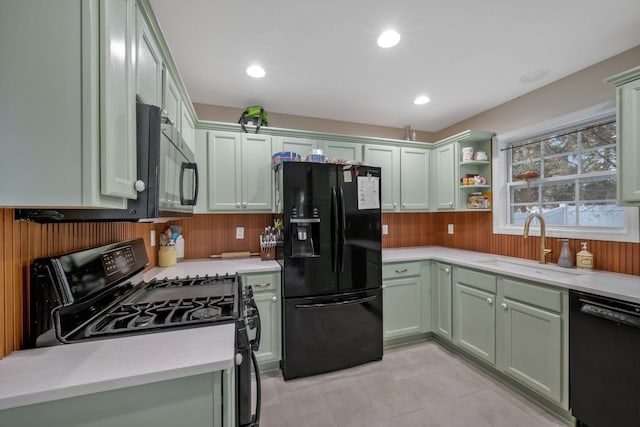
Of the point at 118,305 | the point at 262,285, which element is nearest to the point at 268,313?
the point at 262,285

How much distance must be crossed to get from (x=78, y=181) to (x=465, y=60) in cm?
243

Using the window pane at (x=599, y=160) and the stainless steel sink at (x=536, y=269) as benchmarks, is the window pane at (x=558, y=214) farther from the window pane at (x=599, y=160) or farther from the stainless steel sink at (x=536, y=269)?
the stainless steel sink at (x=536, y=269)

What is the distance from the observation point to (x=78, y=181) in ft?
2.36

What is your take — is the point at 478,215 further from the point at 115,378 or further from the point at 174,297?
the point at 115,378

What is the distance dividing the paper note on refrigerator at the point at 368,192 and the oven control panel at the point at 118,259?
5.59 feet

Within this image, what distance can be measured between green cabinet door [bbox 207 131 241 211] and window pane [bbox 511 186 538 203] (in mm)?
2864

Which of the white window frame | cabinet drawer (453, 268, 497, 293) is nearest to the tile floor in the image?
cabinet drawer (453, 268, 497, 293)

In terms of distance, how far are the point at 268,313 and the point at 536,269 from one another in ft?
7.41

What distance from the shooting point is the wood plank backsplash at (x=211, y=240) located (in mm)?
854

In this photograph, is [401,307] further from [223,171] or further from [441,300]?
[223,171]

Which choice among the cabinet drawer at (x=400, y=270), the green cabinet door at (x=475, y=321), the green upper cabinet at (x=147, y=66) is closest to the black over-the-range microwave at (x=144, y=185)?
the green upper cabinet at (x=147, y=66)

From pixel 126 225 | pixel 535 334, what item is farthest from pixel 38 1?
pixel 535 334

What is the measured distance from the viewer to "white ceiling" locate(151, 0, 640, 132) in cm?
150

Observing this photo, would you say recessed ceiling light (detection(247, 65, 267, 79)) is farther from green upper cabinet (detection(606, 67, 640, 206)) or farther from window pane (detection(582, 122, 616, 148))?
window pane (detection(582, 122, 616, 148))
